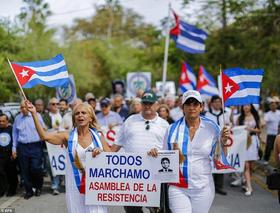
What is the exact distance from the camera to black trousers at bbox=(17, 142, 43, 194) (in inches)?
387

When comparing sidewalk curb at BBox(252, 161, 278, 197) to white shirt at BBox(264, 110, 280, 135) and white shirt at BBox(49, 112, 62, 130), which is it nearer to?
white shirt at BBox(264, 110, 280, 135)

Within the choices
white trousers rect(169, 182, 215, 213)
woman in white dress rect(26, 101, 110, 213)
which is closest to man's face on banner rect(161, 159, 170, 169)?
white trousers rect(169, 182, 215, 213)

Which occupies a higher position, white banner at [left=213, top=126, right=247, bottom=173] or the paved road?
white banner at [left=213, top=126, right=247, bottom=173]

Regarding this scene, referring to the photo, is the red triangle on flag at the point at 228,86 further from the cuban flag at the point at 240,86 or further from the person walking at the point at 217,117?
the person walking at the point at 217,117

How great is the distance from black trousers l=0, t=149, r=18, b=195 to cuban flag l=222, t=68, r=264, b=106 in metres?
5.25

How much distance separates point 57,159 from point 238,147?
144 inches

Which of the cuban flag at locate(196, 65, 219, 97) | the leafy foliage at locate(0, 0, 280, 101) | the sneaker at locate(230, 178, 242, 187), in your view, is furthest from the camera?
the cuban flag at locate(196, 65, 219, 97)

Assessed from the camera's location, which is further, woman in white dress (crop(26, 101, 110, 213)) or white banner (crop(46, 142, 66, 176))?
white banner (crop(46, 142, 66, 176))

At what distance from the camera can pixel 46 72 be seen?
666 cm

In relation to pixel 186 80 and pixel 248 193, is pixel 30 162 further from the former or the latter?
pixel 186 80

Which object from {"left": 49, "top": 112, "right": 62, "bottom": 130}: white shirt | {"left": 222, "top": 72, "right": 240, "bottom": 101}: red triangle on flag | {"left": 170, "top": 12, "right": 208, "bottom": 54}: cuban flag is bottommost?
{"left": 49, "top": 112, "right": 62, "bottom": 130}: white shirt

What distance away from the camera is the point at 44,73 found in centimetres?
666

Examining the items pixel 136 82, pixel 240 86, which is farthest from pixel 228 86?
pixel 136 82

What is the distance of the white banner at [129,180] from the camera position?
5.53 meters
